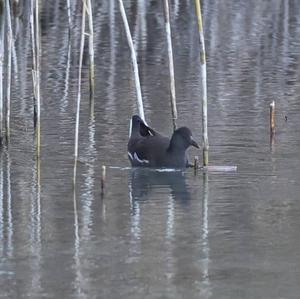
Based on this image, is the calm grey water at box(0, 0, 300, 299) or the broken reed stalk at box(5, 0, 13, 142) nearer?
the calm grey water at box(0, 0, 300, 299)

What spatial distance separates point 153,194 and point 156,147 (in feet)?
3.96

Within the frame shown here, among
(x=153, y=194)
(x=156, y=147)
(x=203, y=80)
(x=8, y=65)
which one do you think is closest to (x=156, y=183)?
(x=153, y=194)

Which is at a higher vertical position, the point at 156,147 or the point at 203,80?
the point at 203,80

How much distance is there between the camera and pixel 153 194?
10.1 meters

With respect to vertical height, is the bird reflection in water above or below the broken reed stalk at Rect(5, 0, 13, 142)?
below

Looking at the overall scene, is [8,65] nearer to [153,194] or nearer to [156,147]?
[156,147]

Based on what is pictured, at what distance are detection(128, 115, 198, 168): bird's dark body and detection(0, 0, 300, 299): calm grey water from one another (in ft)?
0.38

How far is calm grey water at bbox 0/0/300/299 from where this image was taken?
772cm

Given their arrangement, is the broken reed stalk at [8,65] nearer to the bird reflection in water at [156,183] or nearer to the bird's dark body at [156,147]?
the bird's dark body at [156,147]

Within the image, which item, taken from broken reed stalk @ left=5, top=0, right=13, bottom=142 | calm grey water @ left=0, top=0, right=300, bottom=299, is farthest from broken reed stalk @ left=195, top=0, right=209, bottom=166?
broken reed stalk @ left=5, top=0, right=13, bottom=142

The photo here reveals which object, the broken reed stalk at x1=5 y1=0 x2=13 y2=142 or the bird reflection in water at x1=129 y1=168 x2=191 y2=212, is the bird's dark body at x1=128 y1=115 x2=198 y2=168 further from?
the broken reed stalk at x1=5 y1=0 x2=13 y2=142

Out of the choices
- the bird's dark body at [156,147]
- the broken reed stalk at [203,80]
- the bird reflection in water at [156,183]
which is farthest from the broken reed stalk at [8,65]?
the broken reed stalk at [203,80]

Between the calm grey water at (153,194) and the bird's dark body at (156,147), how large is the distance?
0.12m

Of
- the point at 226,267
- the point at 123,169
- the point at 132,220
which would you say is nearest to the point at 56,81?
the point at 123,169
